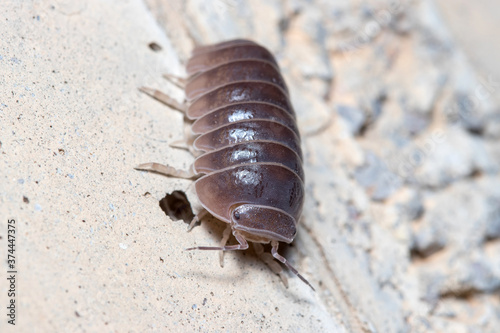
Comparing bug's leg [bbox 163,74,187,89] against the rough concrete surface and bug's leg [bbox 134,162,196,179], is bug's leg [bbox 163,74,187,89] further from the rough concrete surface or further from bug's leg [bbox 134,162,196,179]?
bug's leg [bbox 134,162,196,179]

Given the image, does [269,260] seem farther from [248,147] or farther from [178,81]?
[178,81]

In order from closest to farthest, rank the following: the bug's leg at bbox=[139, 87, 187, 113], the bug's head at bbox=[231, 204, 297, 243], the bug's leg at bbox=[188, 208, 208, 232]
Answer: the bug's head at bbox=[231, 204, 297, 243] < the bug's leg at bbox=[188, 208, 208, 232] < the bug's leg at bbox=[139, 87, 187, 113]

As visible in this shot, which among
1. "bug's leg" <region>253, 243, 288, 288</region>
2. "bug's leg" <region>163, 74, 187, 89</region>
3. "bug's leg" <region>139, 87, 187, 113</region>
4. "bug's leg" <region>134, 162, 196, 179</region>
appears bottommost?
"bug's leg" <region>253, 243, 288, 288</region>

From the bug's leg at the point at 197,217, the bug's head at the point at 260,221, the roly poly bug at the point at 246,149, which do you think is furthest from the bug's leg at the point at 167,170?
the bug's head at the point at 260,221

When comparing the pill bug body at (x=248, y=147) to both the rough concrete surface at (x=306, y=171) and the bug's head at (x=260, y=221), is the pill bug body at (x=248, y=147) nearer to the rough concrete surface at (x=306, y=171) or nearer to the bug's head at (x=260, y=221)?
the bug's head at (x=260, y=221)

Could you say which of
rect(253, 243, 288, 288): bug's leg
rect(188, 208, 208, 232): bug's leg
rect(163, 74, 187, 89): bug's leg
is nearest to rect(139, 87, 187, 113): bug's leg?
rect(163, 74, 187, 89): bug's leg

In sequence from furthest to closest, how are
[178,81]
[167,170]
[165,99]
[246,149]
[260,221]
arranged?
[178,81], [165,99], [167,170], [246,149], [260,221]

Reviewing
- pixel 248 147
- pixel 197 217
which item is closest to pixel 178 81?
pixel 248 147
